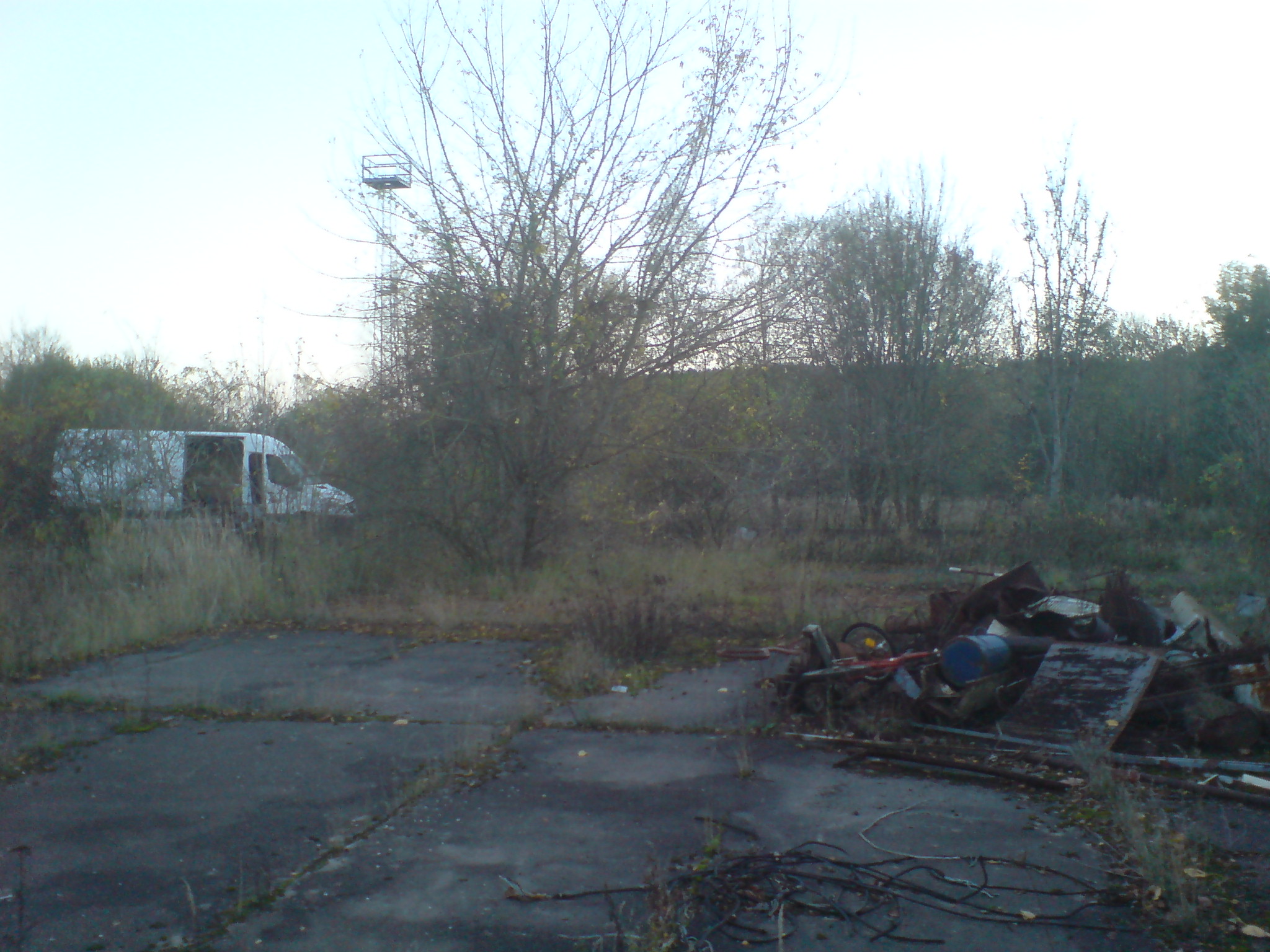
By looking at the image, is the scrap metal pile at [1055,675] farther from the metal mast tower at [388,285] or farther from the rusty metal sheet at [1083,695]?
the metal mast tower at [388,285]

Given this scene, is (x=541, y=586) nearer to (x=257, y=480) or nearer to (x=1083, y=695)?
(x=257, y=480)

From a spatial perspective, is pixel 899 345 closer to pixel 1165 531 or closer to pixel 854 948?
pixel 1165 531

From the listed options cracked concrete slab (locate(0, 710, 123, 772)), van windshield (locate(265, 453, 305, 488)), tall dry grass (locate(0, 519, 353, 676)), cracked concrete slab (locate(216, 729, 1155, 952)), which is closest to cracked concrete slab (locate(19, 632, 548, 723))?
cracked concrete slab (locate(0, 710, 123, 772))

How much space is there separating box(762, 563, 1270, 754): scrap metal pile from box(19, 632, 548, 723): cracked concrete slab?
2066 mm

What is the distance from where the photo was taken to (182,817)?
4480 mm

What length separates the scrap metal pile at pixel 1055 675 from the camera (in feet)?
17.5

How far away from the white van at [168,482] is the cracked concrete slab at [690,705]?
621cm

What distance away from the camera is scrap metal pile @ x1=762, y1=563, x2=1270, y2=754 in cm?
535

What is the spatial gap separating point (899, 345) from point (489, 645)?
39.0 feet

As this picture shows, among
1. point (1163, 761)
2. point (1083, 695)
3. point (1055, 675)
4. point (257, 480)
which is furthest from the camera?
point (257, 480)

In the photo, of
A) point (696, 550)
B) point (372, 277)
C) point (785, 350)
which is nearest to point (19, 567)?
point (372, 277)

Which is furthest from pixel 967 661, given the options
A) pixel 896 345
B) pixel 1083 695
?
pixel 896 345

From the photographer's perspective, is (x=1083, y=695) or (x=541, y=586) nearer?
(x=1083, y=695)

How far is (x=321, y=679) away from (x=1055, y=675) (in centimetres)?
524
